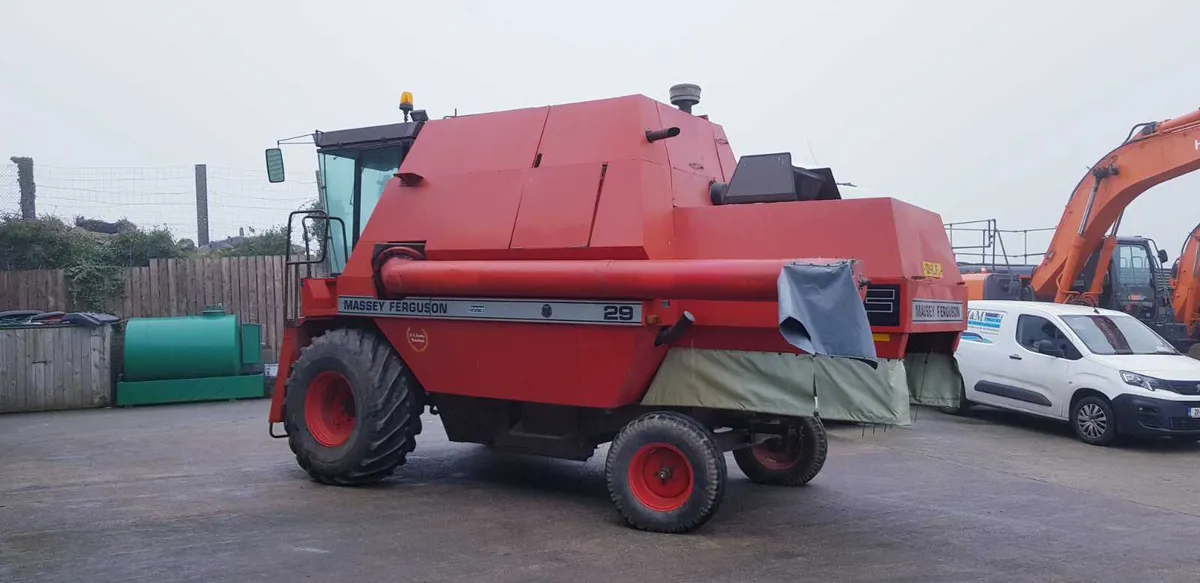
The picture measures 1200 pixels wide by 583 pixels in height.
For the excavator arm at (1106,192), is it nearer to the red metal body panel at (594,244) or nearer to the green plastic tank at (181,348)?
the red metal body panel at (594,244)

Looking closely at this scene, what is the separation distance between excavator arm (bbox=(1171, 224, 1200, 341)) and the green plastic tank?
1549cm

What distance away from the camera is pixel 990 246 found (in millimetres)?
21797

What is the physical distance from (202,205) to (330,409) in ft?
35.5

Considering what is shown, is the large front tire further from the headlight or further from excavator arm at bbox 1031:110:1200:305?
excavator arm at bbox 1031:110:1200:305

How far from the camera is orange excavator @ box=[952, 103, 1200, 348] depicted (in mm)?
13672

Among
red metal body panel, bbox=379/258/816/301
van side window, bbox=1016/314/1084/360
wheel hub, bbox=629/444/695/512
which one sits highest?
red metal body panel, bbox=379/258/816/301

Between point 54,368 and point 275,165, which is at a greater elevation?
point 275,165

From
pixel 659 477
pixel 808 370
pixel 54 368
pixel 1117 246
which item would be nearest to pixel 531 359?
pixel 659 477

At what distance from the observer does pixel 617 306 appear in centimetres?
627

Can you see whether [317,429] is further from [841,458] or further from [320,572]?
[841,458]

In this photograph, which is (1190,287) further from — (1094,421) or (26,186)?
(26,186)

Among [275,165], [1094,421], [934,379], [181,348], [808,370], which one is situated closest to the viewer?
[808,370]

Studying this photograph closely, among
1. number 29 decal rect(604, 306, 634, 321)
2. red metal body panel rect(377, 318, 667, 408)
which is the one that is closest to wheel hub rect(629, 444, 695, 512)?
red metal body panel rect(377, 318, 667, 408)

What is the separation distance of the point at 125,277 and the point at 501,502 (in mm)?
11062
